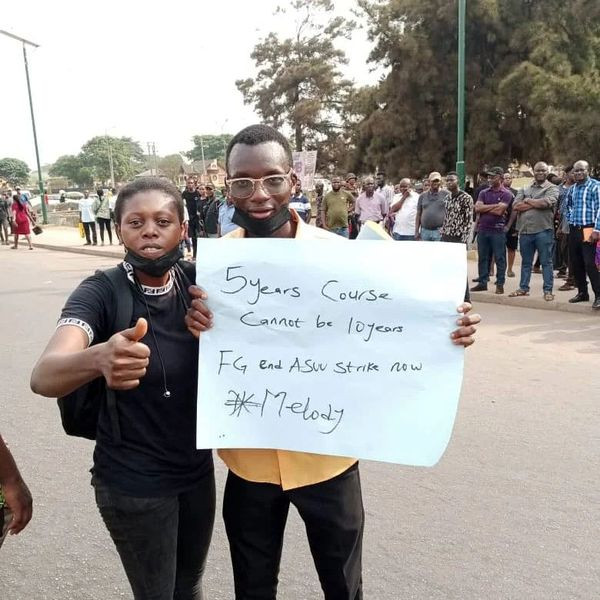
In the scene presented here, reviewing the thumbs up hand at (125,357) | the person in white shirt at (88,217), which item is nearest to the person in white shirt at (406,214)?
the thumbs up hand at (125,357)

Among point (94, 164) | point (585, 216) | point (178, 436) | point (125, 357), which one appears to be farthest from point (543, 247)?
point (94, 164)

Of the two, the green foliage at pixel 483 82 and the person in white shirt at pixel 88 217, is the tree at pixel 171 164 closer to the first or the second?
the green foliage at pixel 483 82

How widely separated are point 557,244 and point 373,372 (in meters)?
9.45

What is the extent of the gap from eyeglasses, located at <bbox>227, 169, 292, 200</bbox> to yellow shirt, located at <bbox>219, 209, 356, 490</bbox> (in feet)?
0.37

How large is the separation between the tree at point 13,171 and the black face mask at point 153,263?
117 m

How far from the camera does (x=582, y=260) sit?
26.4ft

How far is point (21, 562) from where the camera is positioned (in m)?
2.83

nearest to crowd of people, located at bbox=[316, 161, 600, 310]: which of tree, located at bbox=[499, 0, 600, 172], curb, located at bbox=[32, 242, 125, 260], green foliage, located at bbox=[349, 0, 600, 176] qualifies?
tree, located at bbox=[499, 0, 600, 172]

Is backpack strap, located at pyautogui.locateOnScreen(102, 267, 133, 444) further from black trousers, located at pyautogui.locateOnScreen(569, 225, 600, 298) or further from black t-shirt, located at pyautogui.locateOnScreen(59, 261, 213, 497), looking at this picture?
black trousers, located at pyautogui.locateOnScreen(569, 225, 600, 298)

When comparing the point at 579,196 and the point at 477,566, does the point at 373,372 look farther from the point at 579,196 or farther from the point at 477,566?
the point at 579,196

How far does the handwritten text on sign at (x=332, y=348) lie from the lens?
1729mm

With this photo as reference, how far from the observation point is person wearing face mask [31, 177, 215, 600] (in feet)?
5.48

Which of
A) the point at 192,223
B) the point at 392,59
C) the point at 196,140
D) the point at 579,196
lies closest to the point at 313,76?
the point at 392,59

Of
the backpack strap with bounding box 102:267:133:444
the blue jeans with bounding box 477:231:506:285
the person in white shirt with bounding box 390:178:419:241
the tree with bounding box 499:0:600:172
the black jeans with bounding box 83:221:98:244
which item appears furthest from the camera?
the black jeans with bounding box 83:221:98:244
